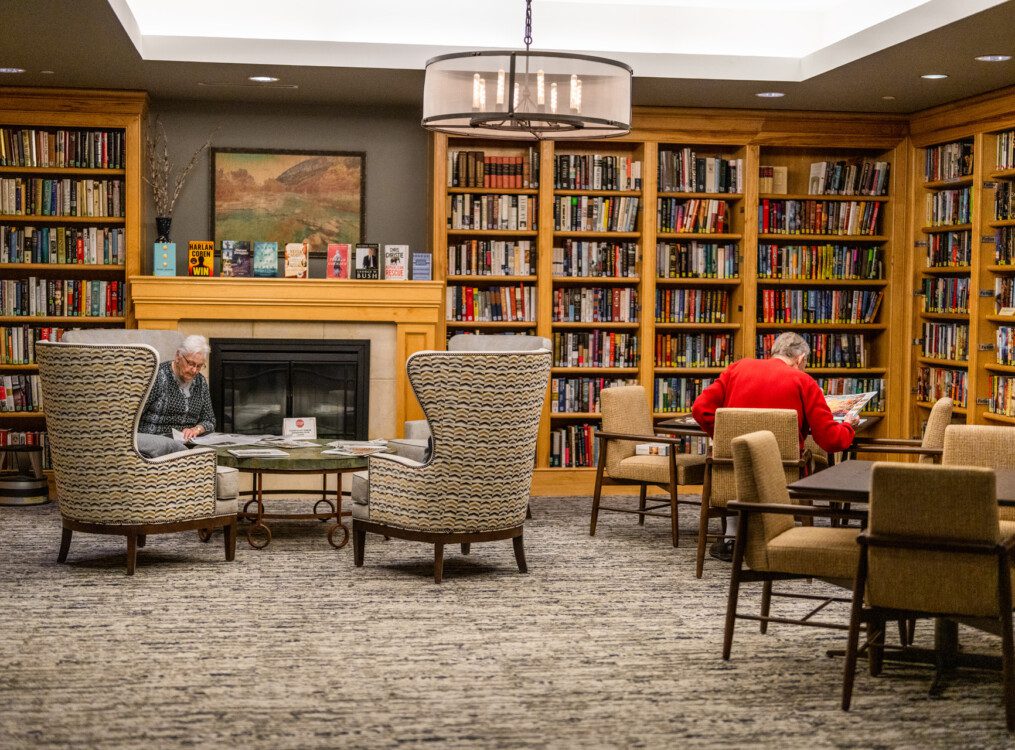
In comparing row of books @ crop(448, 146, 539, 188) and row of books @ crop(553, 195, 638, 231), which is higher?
row of books @ crop(448, 146, 539, 188)

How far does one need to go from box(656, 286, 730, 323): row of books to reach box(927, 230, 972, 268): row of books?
4.94 ft

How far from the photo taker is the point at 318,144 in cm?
868

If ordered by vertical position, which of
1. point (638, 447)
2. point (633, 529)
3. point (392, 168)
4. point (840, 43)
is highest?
point (840, 43)

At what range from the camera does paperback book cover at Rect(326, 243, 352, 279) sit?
8359 mm

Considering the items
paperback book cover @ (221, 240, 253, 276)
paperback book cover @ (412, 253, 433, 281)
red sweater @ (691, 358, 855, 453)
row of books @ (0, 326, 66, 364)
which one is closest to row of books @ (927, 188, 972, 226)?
red sweater @ (691, 358, 855, 453)

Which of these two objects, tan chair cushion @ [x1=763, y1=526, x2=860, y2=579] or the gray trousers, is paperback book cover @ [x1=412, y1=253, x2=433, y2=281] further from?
tan chair cushion @ [x1=763, y1=526, x2=860, y2=579]

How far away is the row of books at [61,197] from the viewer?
8.20 meters

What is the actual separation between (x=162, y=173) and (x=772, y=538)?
569cm

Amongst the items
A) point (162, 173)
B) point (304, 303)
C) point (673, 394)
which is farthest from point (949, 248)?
point (162, 173)

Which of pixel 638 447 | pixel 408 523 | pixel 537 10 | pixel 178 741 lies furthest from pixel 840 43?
pixel 178 741

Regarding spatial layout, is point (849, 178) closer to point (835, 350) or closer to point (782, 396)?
point (835, 350)

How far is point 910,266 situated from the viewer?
8758mm

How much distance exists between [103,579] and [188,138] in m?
3.93

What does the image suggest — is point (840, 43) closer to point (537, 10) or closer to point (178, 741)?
point (537, 10)
